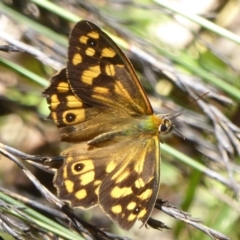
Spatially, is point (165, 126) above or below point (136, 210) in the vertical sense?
above

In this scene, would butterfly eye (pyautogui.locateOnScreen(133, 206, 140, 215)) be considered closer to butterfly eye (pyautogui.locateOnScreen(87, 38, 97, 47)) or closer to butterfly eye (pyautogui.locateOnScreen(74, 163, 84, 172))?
butterfly eye (pyautogui.locateOnScreen(74, 163, 84, 172))

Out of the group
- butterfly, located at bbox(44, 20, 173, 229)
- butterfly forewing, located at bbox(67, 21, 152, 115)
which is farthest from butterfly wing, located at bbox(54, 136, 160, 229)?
butterfly forewing, located at bbox(67, 21, 152, 115)

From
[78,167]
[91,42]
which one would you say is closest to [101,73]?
[91,42]

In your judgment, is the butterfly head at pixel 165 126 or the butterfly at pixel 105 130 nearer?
the butterfly at pixel 105 130

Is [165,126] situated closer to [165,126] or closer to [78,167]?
[165,126]

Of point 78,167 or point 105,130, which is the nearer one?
point 78,167

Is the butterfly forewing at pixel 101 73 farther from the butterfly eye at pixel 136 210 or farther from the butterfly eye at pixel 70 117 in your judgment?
the butterfly eye at pixel 136 210

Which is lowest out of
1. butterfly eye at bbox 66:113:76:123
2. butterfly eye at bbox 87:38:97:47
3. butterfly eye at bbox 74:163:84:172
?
butterfly eye at bbox 74:163:84:172

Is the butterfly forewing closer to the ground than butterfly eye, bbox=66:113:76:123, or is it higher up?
higher up

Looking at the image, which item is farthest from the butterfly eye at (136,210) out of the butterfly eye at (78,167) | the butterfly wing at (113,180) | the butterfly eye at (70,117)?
the butterfly eye at (70,117)

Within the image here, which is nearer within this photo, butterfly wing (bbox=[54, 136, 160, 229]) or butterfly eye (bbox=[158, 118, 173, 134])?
butterfly wing (bbox=[54, 136, 160, 229])
